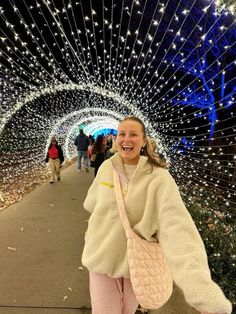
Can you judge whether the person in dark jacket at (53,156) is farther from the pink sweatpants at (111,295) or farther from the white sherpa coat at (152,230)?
the pink sweatpants at (111,295)

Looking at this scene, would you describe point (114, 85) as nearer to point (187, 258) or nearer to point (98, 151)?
point (98, 151)

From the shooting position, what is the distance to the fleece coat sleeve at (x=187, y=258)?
1403 mm

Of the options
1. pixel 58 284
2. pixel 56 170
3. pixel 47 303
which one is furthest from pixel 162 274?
pixel 56 170

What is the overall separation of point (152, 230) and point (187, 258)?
1.13ft

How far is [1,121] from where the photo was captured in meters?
8.34

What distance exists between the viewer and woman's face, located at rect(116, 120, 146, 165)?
2160 mm

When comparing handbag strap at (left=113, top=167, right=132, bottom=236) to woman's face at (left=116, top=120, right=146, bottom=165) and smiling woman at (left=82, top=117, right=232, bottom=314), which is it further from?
woman's face at (left=116, top=120, right=146, bottom=165)

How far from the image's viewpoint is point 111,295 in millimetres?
2074

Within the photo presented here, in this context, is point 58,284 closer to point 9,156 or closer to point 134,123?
point 134,123

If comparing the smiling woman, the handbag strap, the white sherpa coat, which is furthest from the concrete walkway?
A: the handbag strap

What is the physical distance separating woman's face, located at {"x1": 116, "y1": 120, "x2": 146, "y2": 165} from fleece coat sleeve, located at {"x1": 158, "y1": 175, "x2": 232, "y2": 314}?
360mm

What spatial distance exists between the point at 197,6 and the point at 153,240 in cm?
1378

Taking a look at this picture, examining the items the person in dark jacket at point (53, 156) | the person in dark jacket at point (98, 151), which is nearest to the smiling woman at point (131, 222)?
the person in dark jacket at point (98, 151)

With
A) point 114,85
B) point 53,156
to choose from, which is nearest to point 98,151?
point 53,156
